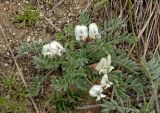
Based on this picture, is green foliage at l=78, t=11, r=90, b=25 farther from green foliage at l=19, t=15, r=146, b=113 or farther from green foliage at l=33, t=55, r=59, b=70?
green foliage at l=33, t=55, r=59, b=70

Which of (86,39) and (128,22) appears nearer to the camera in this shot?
(86,39)

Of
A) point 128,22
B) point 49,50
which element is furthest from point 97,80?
point 128,22

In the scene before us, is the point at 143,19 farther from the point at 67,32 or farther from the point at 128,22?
the point at 67,32

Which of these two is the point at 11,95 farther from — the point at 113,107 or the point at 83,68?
the point at 113,107

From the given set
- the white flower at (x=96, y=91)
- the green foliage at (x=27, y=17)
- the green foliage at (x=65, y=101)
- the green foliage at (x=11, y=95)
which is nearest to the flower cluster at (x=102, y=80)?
the white flower at (x=96, y=91)

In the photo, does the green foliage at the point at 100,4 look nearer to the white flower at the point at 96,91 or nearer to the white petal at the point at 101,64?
the white petal at the point at 101,64
